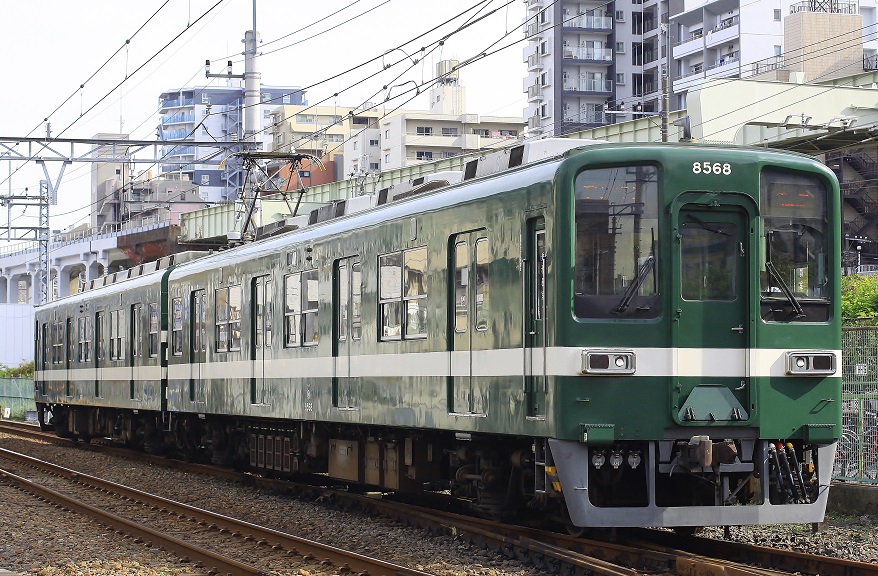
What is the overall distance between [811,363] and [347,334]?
527 cm

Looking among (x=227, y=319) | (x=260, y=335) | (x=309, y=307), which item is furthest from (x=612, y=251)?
(x=227, y=319)

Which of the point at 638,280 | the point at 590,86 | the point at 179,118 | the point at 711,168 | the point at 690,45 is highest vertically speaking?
the point at 179,118

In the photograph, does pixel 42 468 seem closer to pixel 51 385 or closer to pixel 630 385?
pixel 51 385

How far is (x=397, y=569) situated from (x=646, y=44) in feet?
250

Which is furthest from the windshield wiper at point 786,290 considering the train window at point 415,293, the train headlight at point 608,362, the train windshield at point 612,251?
the train window at point 415,293

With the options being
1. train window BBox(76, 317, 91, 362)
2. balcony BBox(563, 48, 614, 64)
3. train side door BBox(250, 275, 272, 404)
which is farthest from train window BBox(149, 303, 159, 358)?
balcony BBox(563, 48, 614, 64)

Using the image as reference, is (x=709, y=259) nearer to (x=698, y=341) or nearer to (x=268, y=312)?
(x=698, y=341)

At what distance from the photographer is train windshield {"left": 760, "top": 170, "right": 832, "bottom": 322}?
1038cm

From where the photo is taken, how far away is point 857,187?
51844 millimetres

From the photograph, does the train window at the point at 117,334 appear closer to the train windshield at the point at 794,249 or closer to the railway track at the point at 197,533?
the railway track at the point at 197,533

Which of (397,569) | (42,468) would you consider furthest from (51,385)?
(397,569)

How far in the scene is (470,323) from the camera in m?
11.5

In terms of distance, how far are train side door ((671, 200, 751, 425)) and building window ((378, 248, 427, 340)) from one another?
286 cm

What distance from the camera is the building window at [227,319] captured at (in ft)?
58.2
